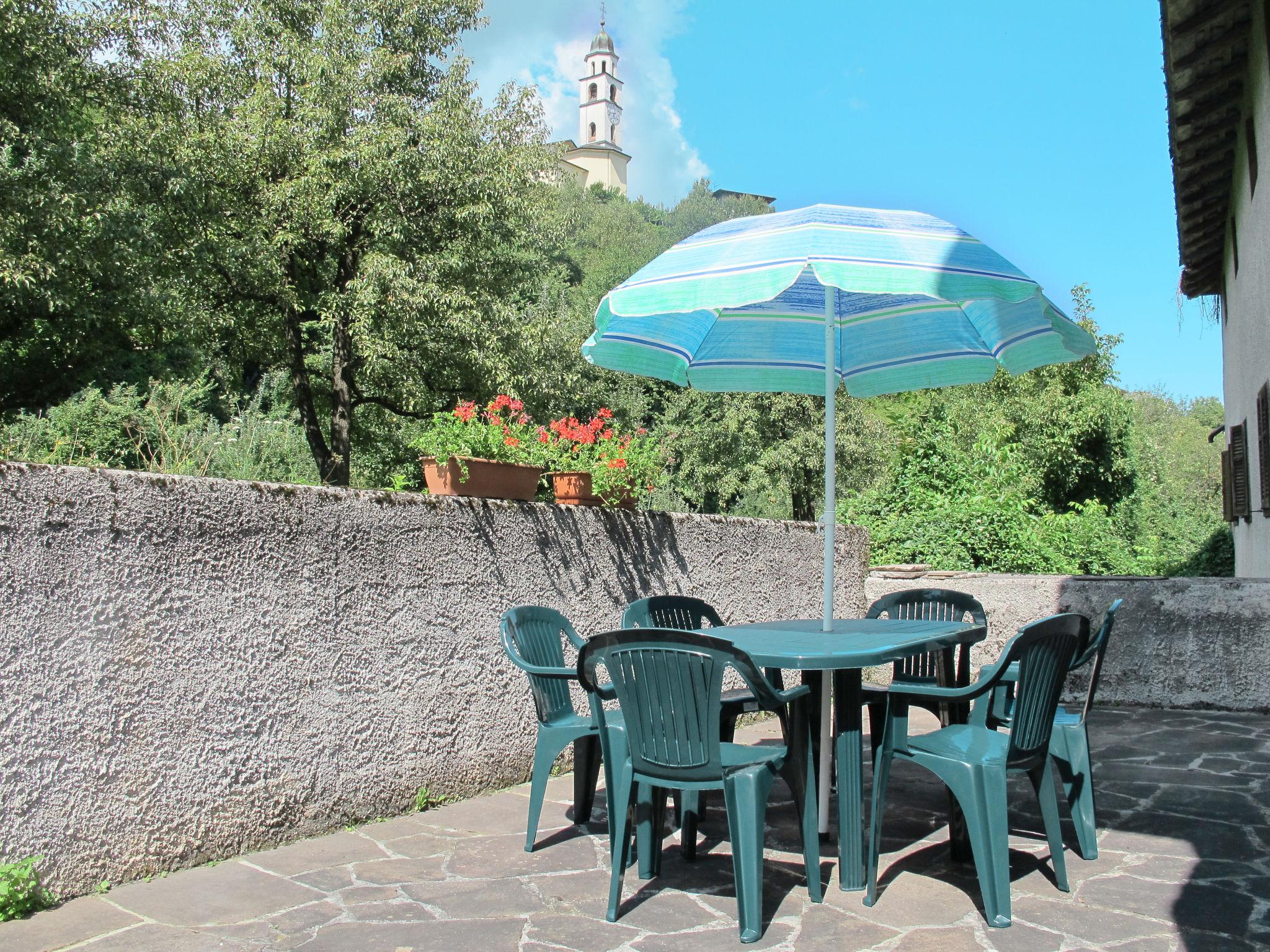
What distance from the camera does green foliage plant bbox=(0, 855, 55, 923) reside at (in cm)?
278

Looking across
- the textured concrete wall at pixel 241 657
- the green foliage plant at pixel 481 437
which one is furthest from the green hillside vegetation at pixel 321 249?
the textured concrete wall at pixel 241 657

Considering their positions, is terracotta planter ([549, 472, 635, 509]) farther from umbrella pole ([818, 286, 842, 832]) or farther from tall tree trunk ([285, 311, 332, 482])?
tall tree trunk ([285, 311, 332, 482])

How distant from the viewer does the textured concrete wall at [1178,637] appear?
6816 millimetres

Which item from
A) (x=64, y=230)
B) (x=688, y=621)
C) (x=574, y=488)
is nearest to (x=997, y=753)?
(x=688, y=621)

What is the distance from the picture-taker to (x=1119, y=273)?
56.6 feet

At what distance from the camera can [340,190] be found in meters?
16.1

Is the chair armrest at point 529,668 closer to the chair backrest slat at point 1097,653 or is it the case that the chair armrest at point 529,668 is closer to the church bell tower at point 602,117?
the chair backrest slat at point 1097,653

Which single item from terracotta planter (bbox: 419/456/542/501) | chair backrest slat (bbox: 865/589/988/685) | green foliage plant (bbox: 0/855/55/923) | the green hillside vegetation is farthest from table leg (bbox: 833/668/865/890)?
the green hillside vegetation

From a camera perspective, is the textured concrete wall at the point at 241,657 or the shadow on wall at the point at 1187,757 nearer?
the textured concrete wall at the point at 241,657

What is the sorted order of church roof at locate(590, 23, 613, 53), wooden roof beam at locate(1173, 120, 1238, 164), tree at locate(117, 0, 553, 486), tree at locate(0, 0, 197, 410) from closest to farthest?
wooden roof beam at locate(1173, 120, 1238, 164) < tree at locate(0, 0, 197, 410) < tree at locate(117, 0, 553, 486) < church roof at locate(590, 23, 613, 53)

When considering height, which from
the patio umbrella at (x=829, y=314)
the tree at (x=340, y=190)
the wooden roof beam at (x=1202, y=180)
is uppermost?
the tree at (x=340, y=190)

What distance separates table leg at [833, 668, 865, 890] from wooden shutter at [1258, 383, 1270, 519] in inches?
198

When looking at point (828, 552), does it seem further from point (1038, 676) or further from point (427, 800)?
point (427, 800)

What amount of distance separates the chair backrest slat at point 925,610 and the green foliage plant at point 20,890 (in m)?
3.71
